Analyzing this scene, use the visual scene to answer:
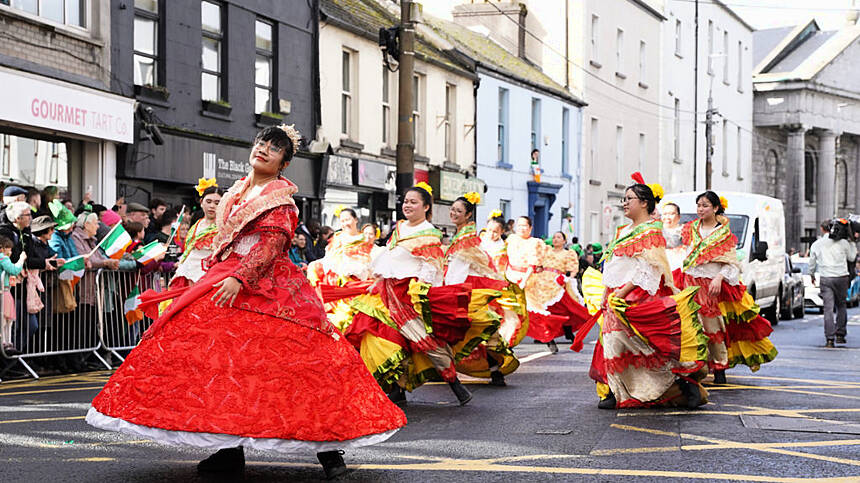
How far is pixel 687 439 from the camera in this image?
7.91 m

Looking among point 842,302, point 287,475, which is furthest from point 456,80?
point 287,475

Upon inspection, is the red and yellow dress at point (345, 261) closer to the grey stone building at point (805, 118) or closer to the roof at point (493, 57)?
the roof at point (493, 57)

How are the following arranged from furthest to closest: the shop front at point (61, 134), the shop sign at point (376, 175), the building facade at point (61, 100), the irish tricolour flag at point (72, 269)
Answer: the shop sign at point (376, 175), the building facade at point (61, 100), the shop front at point (61, 134), the irish tricolour flag at point (72, 269)

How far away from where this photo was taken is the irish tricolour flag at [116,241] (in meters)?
12.4

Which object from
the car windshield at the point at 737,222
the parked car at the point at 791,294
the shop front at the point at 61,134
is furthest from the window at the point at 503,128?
the shop front at the point at 61,134

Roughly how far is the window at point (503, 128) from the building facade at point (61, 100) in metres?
16.8

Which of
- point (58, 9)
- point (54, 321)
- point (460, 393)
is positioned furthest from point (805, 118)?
point (460, 393)

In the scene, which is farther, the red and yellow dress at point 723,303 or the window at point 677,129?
the window at point 677,129

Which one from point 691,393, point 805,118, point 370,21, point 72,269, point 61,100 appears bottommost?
point 691,393

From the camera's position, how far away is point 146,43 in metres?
18.6

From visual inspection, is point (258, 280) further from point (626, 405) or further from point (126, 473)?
point (626, 405)

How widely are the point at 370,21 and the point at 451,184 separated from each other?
194 inches

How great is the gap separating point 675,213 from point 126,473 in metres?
7.83

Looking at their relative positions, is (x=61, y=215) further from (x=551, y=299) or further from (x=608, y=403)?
(x=551, y=299)
